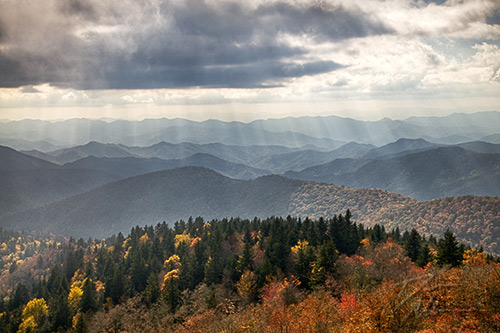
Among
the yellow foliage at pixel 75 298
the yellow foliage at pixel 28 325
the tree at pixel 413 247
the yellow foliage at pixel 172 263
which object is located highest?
the tree at pixel 413 247

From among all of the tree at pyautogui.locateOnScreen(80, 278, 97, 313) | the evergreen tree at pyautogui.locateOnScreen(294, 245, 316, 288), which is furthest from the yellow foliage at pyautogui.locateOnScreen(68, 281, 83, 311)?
the evergreen tree at pyautogui.locateOnScreen(294, 245, 316, 288)

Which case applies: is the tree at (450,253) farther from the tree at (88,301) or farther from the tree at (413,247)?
the tree at (88,301)

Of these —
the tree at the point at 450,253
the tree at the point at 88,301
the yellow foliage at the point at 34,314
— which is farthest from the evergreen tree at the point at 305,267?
the yellow foliage at the point at 34,314

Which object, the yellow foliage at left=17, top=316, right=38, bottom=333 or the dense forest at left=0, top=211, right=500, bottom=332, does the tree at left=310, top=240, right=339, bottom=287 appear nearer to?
the dense forest at left=0, top=211, right=500, bottom=332

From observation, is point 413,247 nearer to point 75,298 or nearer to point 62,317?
point 62,317

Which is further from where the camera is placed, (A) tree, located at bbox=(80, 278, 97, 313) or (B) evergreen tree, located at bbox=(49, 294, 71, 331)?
(A) tree, located at bbox=(80, 278, 97, 313)

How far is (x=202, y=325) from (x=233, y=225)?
285ft

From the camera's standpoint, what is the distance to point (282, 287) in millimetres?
68062

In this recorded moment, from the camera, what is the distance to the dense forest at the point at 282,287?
33688 mm

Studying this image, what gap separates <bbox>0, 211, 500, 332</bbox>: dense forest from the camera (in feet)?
111

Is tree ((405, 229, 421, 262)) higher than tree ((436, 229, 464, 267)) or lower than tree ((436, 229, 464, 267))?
lower

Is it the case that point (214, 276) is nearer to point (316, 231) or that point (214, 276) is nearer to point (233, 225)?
point (316, 231)

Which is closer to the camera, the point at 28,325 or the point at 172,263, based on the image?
the point at 28,325

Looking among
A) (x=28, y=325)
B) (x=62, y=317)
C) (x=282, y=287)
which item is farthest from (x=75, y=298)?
(x=282, y=287)
